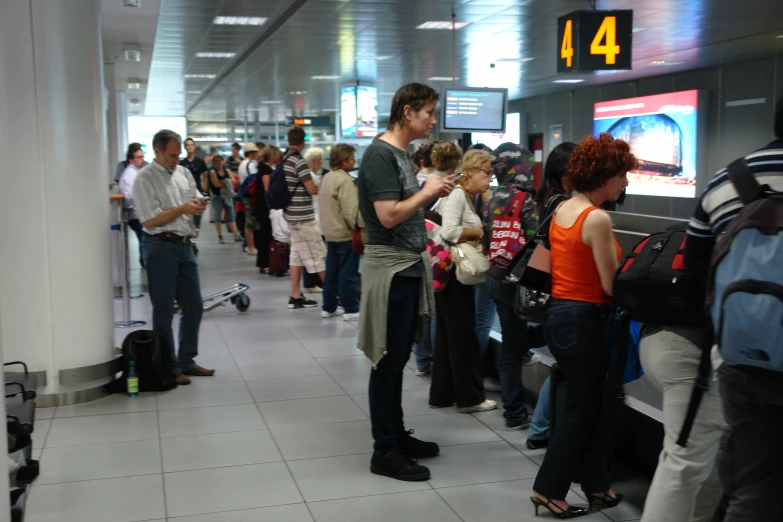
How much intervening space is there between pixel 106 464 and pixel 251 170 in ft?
28.7

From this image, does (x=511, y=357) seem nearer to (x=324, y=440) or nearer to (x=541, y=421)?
(x=541, y=421)

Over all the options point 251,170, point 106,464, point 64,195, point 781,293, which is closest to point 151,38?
point 251,170

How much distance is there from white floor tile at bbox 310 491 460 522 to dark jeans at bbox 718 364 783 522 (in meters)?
1.30

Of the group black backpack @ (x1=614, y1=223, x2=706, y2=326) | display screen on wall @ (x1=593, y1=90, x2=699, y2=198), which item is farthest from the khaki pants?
display screen on wall @ (x1=593, y1=90, x2=699, y2=198)

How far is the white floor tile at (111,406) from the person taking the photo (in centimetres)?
464

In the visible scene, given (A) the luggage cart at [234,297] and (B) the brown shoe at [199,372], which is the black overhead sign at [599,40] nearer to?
(A) the luggage cart at [234,297]

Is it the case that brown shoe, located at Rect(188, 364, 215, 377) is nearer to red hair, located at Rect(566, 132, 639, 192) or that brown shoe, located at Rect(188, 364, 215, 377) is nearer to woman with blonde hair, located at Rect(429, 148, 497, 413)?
woman with blonde hair, located at Rect(429, 148, 497, 413)

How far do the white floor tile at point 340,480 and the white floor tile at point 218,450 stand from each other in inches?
8.8

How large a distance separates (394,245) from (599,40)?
5.29 meters

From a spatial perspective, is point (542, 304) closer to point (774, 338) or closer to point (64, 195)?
point (774, 338)

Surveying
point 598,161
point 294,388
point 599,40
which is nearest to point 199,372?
point 294,388

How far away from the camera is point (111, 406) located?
4762 millimetres

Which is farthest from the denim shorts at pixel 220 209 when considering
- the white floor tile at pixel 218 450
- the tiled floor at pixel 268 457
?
the white floor tile at pixel 218 450

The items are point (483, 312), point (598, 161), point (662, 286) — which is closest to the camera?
point (662, 286)
